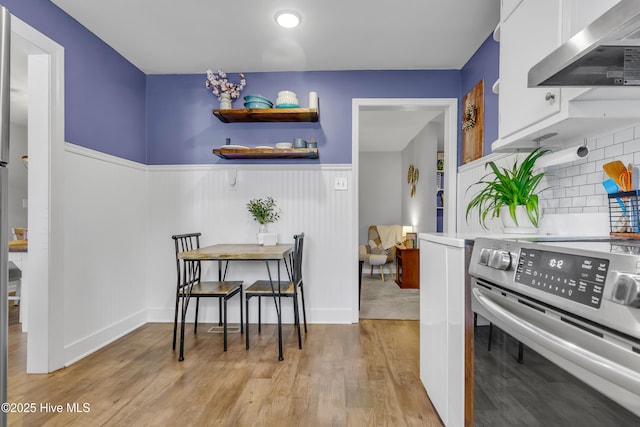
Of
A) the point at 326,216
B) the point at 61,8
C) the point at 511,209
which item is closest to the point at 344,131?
the point at 326,216

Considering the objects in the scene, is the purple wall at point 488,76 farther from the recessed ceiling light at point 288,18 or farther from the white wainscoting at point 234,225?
Answer: the recessed ceiling light at point 288,18

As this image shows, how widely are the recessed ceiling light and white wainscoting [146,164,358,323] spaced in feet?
3.86

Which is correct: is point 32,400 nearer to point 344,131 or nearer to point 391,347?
point 391,347

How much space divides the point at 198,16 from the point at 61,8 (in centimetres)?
88

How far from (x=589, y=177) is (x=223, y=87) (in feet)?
9.07

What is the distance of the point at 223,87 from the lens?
9.82 ft

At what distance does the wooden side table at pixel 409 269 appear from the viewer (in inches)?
187

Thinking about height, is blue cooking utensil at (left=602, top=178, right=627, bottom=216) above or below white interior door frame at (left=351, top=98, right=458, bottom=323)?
below

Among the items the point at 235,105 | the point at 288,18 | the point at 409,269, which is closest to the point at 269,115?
the point at 235,105

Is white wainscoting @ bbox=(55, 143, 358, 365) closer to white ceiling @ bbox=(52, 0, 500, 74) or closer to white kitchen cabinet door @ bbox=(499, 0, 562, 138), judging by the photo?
white ceiling @ bbox=(52, 0, 500, 74)

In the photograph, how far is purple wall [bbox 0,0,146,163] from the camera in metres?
2.10

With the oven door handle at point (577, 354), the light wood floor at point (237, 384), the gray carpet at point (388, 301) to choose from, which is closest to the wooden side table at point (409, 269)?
the gray carpet at point (388, 301)

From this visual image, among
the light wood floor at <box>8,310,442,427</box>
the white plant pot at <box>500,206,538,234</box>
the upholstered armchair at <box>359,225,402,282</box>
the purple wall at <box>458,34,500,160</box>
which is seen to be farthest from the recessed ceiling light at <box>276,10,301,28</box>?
the upholstered armchair at <box>359,225,402,282</box>

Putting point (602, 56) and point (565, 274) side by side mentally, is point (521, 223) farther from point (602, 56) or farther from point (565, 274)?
point (565, 274)
